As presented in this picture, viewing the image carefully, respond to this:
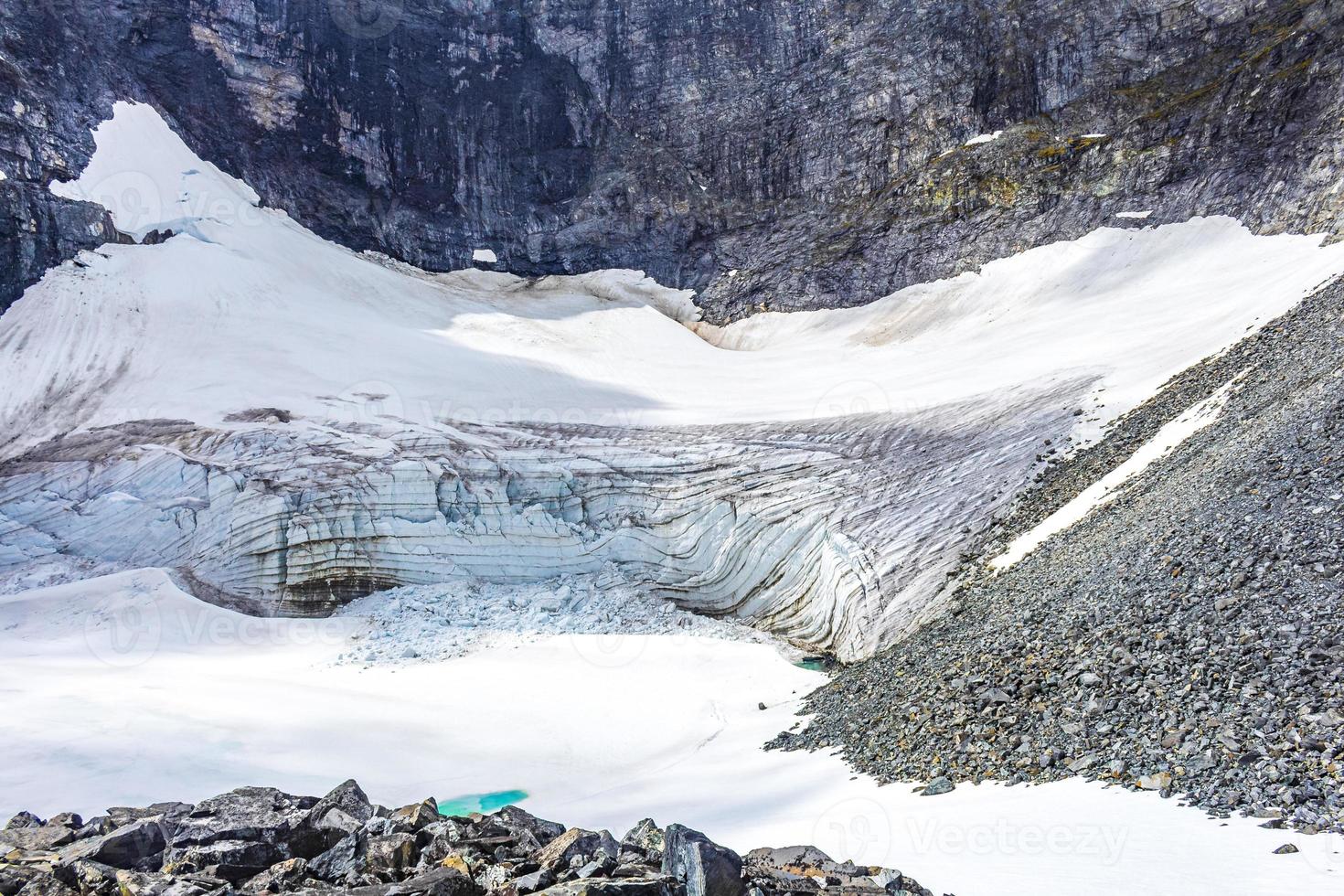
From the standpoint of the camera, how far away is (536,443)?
21078mm

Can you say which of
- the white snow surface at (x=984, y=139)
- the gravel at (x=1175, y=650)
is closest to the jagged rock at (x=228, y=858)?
the gravel at (x=1175, y=650)

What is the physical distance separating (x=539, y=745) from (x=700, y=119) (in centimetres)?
3190

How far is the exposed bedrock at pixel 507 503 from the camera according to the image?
17672mm

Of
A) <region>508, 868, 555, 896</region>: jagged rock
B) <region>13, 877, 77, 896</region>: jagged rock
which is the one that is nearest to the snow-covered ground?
<region>508, 868, 555, 896</region>: jagged rock

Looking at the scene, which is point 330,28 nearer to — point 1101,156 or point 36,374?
point 36,374

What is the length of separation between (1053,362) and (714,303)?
54.8 feet

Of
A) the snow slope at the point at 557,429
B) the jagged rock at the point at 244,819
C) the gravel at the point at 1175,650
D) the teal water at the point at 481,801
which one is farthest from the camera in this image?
the snow slope at the point at 557,429

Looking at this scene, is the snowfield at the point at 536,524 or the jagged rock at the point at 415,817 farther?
the snowfield at the point at 536,524

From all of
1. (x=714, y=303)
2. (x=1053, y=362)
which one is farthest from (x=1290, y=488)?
(x=714, y=303)

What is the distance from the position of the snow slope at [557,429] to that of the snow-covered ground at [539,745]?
1897 mm

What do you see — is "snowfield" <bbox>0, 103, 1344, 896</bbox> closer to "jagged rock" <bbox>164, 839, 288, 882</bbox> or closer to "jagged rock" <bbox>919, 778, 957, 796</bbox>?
"jagged rock" <bbox>919, 778, 957, 796</bbox>

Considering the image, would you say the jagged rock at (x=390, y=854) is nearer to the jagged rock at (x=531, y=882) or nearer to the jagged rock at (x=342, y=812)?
the jagged rock at (x=342, y=812)

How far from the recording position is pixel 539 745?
40.1ft

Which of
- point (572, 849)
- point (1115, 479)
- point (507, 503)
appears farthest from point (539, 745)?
point (1115, 479)
